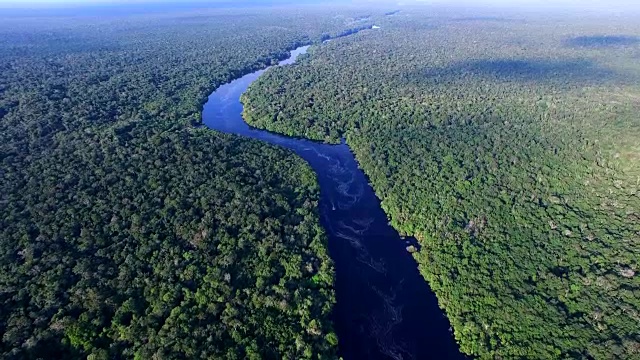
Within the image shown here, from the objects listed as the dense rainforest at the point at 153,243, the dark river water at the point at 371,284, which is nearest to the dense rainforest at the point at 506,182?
the dark river water at the point at 371,284

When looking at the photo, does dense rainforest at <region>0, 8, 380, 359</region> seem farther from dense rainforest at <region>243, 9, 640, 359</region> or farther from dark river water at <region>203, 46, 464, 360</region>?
dense rainforest at <region>243, 9, 640, 359</region>

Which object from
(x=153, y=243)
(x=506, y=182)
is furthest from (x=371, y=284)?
(x=506, y=182)

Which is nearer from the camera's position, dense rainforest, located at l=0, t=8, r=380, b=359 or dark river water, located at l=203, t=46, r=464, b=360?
dense rainforest, located at l=0, t=8, r=380, b=359

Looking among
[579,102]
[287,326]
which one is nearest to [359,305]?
[287,326]

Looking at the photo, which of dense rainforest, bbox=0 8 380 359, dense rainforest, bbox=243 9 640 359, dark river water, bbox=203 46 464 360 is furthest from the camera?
dark river water, bbox=203 46 464 360

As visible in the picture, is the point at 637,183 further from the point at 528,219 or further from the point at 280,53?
the point at 280,53

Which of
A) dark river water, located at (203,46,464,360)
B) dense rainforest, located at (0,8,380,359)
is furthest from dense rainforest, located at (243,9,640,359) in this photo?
dense rainforest, located at (0,8,380,359)
